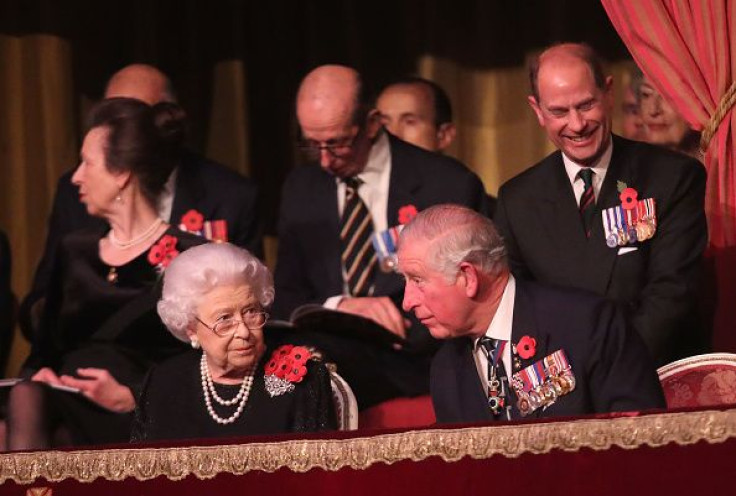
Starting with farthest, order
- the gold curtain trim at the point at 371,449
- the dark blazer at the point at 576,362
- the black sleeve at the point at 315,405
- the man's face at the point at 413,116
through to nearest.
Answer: the man's face at the point at 413,116 → the black sleeve at the point at 315,405 → the dark blazer at the point at 576,362 → the gold curtain trim at the point at 371,449

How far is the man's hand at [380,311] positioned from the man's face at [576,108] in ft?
2.31

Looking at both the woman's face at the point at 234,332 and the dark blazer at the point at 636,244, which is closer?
the woman's face at the point at 234,332

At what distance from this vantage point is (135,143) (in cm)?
462

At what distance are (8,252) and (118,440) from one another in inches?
43.9

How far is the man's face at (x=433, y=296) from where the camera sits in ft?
11.5

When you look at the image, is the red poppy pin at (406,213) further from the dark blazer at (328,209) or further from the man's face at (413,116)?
the man's face at (413,116)

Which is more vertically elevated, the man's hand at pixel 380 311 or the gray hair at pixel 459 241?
the gray hair at pixel 459 241

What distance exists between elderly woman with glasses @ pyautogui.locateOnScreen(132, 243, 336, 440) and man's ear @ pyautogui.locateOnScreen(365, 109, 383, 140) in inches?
47.0

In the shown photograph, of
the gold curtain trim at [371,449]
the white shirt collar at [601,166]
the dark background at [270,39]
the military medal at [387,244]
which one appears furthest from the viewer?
the dark background at [270,39]

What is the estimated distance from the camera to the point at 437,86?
5.59m

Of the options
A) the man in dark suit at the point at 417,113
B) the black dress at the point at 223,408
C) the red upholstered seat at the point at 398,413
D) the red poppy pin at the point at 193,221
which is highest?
the man in dark suit at the point at 417,113

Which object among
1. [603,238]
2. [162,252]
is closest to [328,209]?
[162,252]

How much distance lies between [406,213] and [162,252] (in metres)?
0.78

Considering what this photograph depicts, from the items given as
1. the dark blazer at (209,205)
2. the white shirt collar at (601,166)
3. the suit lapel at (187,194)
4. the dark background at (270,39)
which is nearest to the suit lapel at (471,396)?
the white shirt collar at (601,166)
